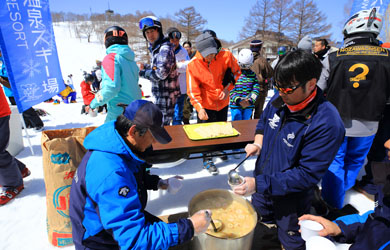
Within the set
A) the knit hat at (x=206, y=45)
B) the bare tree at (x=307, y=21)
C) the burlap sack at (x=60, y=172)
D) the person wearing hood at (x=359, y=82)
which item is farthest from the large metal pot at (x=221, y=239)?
the bare tree at (x=307, y=21)

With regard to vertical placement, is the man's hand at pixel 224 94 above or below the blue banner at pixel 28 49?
below

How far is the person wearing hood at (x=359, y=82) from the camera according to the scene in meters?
2.08

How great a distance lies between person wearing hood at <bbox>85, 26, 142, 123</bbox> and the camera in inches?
95.2

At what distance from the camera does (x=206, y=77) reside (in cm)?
297

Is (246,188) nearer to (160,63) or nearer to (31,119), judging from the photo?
(160,63)

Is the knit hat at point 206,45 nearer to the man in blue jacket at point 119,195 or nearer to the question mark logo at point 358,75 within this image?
the question mark logo at point 358,75

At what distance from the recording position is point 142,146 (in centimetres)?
130

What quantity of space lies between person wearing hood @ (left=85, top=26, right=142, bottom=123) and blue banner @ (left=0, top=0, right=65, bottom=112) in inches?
64.2

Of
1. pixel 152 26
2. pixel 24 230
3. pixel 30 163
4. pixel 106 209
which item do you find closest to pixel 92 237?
pixel 106 209

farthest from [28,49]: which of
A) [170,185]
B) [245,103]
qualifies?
[245,103]

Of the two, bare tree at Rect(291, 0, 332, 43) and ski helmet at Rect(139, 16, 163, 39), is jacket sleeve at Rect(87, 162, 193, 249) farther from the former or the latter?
bare tree at Rect(291, 0, 332, 43)

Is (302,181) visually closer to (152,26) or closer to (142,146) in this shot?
(142,146)

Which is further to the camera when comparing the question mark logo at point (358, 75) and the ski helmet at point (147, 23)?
the ski helmet at point (147, 23)

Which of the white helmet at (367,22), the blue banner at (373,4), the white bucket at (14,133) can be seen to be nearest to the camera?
the white helmet at (367,22)
